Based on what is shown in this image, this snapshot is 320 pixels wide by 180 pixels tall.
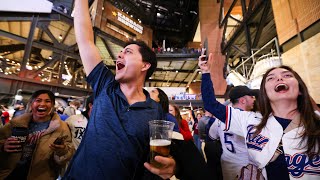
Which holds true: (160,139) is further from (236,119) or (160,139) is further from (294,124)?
(294,124)

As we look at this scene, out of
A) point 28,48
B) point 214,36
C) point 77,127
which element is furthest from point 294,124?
point 214,36

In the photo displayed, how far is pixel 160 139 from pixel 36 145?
6.31ft

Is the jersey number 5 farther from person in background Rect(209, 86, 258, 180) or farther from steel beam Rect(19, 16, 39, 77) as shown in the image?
steel beam Rect(19, 16, 39, 77)

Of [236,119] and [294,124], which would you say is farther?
[236,119]

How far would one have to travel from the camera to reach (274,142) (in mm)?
1311

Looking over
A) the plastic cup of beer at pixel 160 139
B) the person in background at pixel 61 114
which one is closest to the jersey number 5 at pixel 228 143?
the plastic cup of beer at pixel 160 139

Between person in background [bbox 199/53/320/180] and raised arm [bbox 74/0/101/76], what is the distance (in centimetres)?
137

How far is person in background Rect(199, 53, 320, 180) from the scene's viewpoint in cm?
121

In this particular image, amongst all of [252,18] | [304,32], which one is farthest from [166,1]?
[304,32]

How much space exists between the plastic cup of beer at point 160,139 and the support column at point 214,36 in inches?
583

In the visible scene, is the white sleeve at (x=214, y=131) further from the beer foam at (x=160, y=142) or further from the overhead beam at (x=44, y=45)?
the overhead beam at (x=44, y=45)

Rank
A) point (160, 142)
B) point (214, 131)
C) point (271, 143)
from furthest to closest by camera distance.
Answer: point (214, 131), point (271, 143), point (160, 142)

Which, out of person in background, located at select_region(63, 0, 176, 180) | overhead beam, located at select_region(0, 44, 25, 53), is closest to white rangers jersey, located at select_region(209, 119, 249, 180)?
person in background, located at select_region(63, 0, 176, 180)

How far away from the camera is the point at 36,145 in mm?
2006
